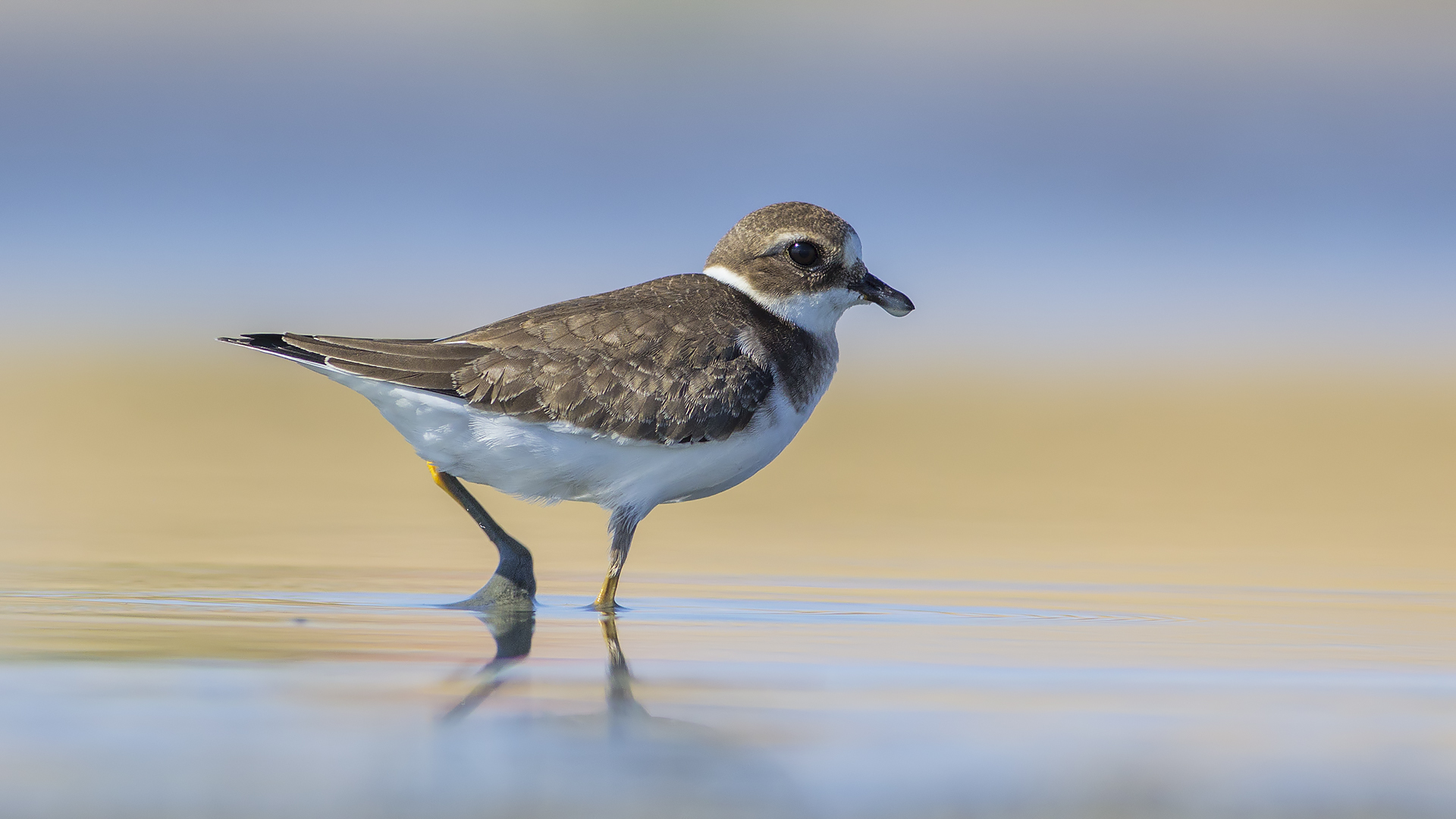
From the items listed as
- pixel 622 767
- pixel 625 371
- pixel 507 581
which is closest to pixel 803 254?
pixel 625 371

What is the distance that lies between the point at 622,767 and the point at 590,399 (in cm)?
274

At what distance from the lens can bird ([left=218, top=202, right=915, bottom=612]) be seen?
6.34 m

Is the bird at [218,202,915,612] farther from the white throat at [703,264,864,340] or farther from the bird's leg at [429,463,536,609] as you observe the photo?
the white throat at [703,264,864,340]

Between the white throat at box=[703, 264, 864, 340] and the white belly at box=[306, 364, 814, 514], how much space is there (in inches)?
24.0

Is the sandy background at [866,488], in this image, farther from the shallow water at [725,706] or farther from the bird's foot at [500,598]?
the shallow water at [725,706]

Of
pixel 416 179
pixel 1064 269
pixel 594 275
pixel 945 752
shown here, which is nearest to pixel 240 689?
pixel 945 752

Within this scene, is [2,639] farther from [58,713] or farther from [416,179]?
[416,179]

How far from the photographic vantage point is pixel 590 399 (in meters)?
6.36

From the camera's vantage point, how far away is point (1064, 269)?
19.7 m

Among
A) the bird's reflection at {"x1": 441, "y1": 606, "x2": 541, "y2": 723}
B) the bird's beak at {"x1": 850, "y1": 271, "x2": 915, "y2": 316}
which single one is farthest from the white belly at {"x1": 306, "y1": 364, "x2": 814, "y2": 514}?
the bird's beak at {"x1": 850, "y1": 271, "x2": 915, "y2": 316}

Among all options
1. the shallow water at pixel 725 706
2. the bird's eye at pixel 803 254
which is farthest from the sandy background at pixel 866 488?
the bird's eye at pixel 803 254

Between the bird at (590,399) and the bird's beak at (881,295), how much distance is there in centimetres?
59

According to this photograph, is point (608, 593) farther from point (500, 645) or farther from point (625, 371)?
point (500, 645)

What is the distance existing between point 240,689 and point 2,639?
3.83ft
